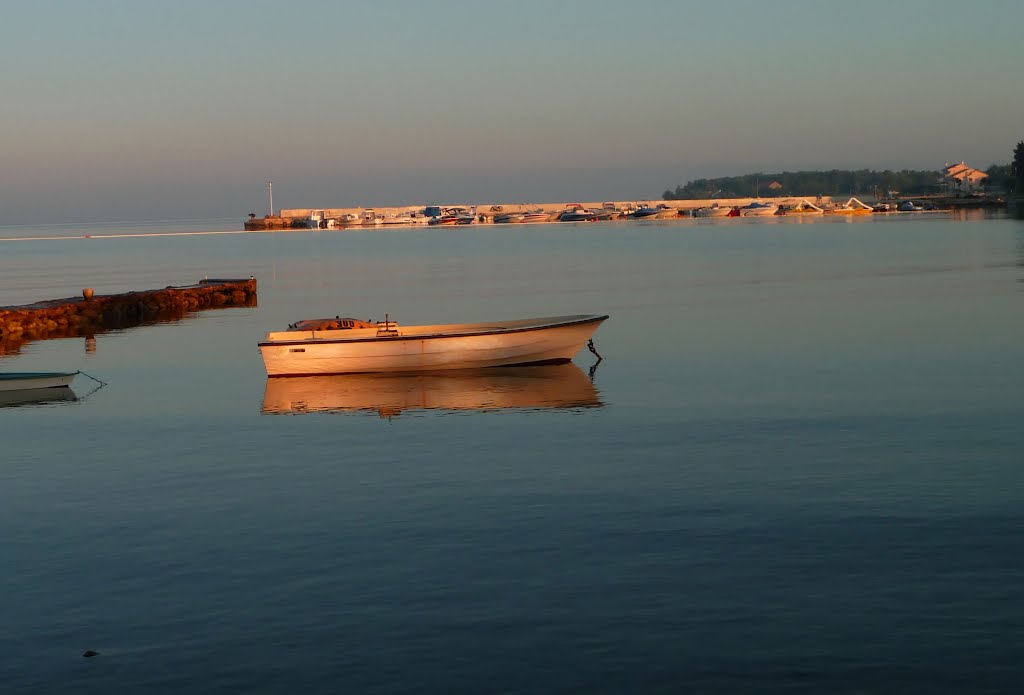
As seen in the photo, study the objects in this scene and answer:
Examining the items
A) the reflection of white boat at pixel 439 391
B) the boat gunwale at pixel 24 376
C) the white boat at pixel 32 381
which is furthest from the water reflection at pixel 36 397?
the reflection of white boat at pixel 439 391

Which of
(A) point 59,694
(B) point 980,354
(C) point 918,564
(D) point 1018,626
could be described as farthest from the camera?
(B) point 980,354

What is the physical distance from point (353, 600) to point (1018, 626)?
30.3 ft

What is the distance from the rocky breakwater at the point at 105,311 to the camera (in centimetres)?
6656

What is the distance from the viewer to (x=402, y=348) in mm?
44281

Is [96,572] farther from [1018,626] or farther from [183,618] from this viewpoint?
[1018,626]

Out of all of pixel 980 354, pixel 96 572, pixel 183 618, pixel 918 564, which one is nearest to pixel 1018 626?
pixel 918 564

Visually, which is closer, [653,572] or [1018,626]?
[1018,626]

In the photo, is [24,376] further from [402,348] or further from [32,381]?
[402,348]

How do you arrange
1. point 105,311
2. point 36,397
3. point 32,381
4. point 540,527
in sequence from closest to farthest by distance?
1. point 540,527
2. point 36,397
3. point 32,381
4. point 105,311

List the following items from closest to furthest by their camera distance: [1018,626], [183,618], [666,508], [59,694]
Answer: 1. [59,694]
2. [1018,626]
3. [183,618]
4. [666,508]

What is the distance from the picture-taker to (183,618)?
1769cm

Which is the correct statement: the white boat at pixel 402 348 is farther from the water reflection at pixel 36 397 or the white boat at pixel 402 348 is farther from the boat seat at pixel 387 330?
the water reflection at pixel 36 397

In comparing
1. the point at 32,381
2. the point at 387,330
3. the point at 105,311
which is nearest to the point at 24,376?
the point at 32,381

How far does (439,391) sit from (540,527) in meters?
19.0
